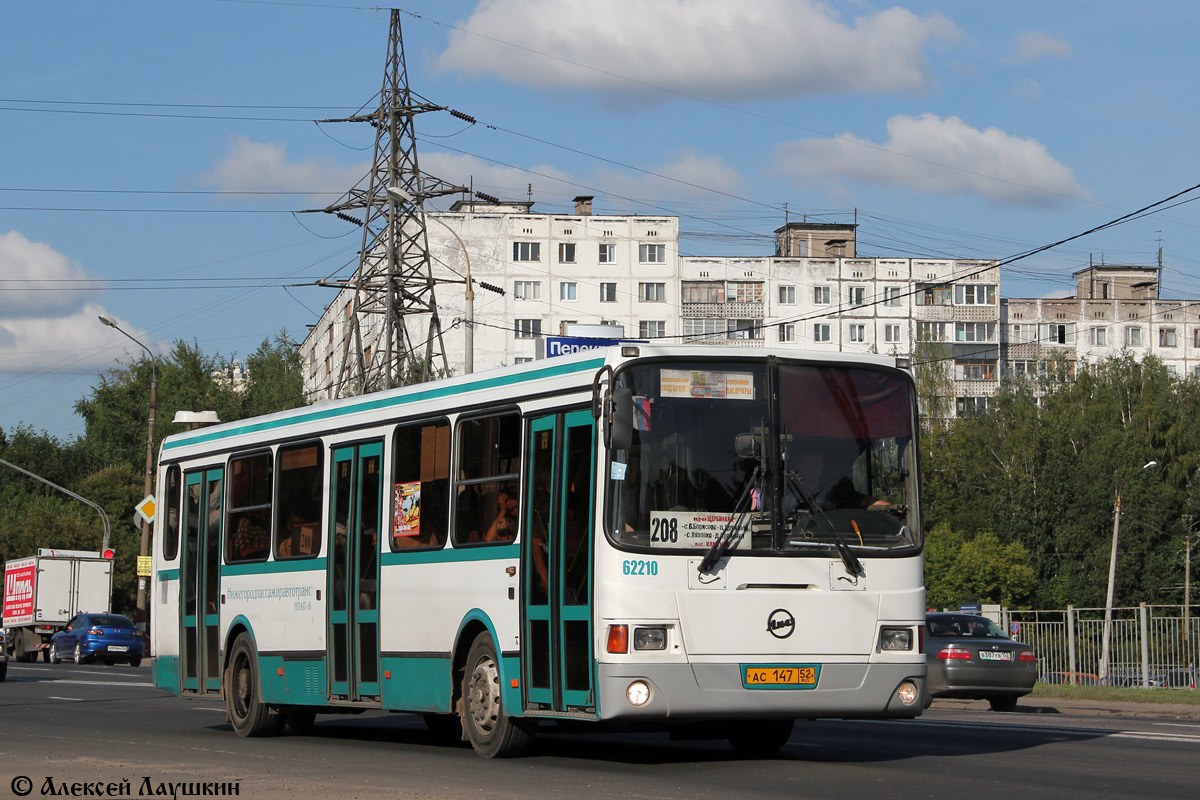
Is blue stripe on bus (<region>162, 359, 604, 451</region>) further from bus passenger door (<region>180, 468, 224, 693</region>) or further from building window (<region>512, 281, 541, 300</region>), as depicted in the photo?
building window (<region>512, 281, 541, 300</region>)

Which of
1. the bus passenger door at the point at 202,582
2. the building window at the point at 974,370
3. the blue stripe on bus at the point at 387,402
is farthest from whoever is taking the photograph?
the building window at the point at 974,370

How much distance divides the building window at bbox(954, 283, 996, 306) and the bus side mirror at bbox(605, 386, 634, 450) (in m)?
96.8

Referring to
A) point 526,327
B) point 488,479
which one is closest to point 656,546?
point 488,479

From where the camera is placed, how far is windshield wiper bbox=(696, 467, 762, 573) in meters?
11.4

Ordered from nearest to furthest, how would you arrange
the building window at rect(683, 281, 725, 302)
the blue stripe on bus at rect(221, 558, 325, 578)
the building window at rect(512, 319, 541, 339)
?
1. the blue stripe on bus at rect(221, 558, 325, 578)
2. the building window at rect(512, 319, 541, 339)
3. the building window at rect(683, 281, 725, 302)

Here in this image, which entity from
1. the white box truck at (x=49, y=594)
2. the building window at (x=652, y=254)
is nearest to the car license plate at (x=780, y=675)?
the white box truck at (x=49, y=594)

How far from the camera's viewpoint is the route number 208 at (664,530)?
11.3 m

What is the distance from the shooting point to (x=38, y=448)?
11481 centimetres

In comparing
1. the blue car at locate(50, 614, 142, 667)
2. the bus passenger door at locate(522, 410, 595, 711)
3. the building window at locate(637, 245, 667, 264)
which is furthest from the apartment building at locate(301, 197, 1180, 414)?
the bus passenger door at locate(522, 410, 595, 711)

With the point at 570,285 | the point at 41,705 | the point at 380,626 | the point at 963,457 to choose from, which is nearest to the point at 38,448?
the point at 570,285

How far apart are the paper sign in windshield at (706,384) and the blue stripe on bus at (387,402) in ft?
1.63

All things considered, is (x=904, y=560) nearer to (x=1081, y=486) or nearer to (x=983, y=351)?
(x=1081, y=486)

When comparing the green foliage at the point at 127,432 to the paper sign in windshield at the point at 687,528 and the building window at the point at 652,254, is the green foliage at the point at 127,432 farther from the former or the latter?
the paper sign in windshield at the point at 687,528

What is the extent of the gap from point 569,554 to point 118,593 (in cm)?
7700
